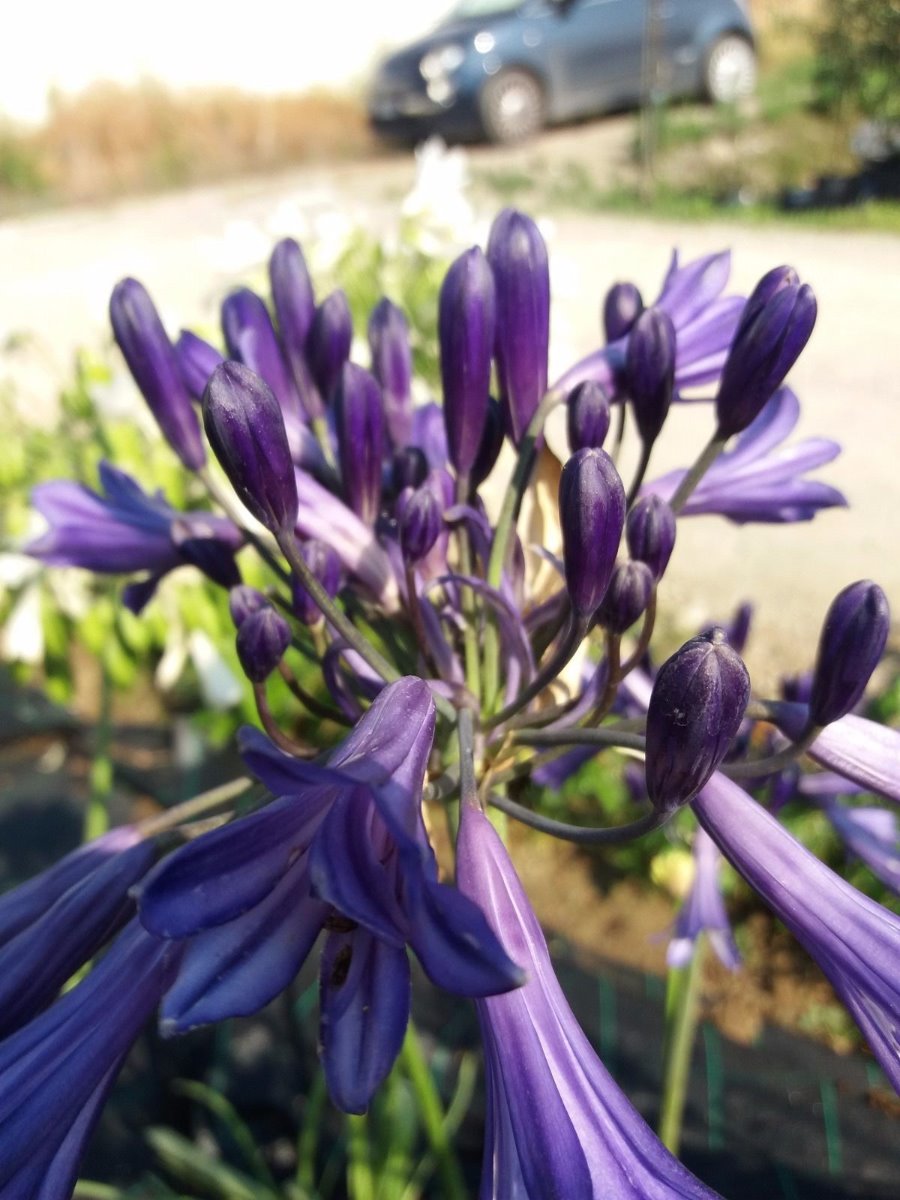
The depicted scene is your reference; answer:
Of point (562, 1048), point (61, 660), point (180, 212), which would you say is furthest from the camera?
point (180, 212)

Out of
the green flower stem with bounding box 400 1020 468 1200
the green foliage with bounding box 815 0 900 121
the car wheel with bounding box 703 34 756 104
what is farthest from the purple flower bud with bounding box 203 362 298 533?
the car wheel with bounding box 703 34 756 104

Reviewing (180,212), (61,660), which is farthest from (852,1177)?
(180,212)

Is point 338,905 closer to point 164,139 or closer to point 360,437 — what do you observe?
point 360,437

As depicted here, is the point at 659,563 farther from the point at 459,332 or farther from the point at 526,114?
the point at 526,114

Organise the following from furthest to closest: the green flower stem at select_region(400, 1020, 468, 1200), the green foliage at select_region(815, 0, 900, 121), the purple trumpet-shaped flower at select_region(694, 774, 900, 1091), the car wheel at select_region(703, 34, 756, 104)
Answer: the car wheel at select_region(703, 34, 756, 104) < the green foliage at select_region(815, 0, 900, 121) < the green flower stem at select_region(400, 1020, 468, 1200) < the purple trumpet-shaped flower at select_region(694, 774, 900, 1091)

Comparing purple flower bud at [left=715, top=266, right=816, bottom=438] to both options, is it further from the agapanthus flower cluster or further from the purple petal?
the purple petal

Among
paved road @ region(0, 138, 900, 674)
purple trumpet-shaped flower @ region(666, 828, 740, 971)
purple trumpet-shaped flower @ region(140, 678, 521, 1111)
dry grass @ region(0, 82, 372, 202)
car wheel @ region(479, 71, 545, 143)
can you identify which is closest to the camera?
purple trumpet-shaped flower @ region(140, 678, 521, 1111)
